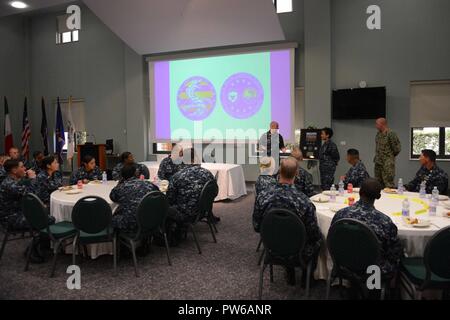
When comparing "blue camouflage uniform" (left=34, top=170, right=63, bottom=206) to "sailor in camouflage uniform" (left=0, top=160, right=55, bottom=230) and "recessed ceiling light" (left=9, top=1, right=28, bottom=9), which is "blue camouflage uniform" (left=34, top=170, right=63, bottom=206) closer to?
"sailor in camouflage uniform" (left=0, top=160, right=55, bottom=230)

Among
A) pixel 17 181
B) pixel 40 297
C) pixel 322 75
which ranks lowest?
pixel 40 297

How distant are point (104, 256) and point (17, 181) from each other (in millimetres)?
1308

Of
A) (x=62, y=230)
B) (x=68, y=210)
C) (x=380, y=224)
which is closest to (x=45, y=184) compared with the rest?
(x=68, y=210)

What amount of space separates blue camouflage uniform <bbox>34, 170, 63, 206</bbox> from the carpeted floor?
0.72 meters

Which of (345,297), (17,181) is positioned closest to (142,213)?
(17,181)

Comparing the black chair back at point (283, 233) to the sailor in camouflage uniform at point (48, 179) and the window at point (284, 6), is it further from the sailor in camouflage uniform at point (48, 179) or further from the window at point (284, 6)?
the window at point (284, 6)

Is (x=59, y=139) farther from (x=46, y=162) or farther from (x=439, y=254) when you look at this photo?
(x=439, y=254)

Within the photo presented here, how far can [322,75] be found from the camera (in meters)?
8.19

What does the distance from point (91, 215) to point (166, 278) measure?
3.09ft

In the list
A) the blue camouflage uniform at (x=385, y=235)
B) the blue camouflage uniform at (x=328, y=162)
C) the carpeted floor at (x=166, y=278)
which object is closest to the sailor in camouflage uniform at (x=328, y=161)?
the blue camouflage uniform at (x=328, y=162)

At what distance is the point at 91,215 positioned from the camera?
11.1 ft

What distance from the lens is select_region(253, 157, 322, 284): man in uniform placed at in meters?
2.90

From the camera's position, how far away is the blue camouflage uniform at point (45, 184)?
14.3 feet

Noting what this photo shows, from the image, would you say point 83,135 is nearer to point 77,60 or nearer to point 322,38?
point 77,60
